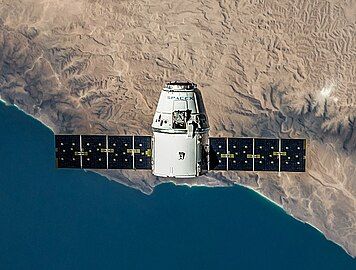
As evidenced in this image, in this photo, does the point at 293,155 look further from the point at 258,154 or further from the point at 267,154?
the point at 258,154

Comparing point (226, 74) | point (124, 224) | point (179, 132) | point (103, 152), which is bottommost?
point (124, 224)

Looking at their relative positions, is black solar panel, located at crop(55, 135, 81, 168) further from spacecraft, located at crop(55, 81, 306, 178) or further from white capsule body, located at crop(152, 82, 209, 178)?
white capsule body, located at crop(152, 82, 209, 178)

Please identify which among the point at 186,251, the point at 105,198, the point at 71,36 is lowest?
the point at 186,251

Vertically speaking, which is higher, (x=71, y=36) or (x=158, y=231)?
(x=71, y=36)

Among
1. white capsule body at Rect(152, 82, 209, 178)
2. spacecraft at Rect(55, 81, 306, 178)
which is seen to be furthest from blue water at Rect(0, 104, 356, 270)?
white capsule body at Rect(152, 82, 209, 178)

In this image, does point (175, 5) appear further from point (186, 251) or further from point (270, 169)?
point (186, 251)

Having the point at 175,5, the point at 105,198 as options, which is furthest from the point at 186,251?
the point at 175,5

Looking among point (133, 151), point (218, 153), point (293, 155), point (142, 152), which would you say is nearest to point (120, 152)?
point (133, 151)
